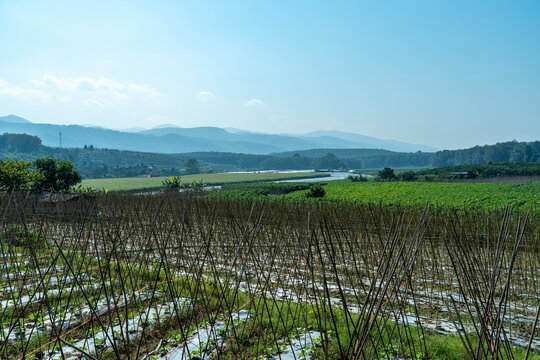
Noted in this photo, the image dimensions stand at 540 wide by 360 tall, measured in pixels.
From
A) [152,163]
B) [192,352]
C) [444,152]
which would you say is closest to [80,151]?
[152,163]

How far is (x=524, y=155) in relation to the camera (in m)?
74.6

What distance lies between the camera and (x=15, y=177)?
13.7 meters

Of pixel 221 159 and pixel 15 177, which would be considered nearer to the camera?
pixel 15 177

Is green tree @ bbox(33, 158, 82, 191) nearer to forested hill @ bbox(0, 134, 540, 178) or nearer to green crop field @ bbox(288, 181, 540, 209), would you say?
green crop field @ bbox(288, 181, 540, 209)

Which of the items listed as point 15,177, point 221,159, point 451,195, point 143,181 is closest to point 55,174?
point 15,177

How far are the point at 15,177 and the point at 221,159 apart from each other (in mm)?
112971

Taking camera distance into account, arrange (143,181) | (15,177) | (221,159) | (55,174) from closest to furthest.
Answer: (15,177) → (55,174) → (143,181) → (221,159)

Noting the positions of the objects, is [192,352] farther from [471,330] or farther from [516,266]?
[516,266]

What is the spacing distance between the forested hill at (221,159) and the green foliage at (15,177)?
63.7m

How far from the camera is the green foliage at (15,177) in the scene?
44.1ft

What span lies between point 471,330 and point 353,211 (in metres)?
4.80

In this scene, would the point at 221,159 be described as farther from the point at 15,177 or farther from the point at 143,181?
the point at 15,177

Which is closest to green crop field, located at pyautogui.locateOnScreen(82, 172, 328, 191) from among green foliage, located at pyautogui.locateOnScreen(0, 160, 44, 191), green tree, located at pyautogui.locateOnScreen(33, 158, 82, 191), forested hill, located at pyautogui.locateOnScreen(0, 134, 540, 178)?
forested hill, located at pyautogui.locateOnScreen(0, 134, 540, 178)

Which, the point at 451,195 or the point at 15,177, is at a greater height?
the point at 15,177
